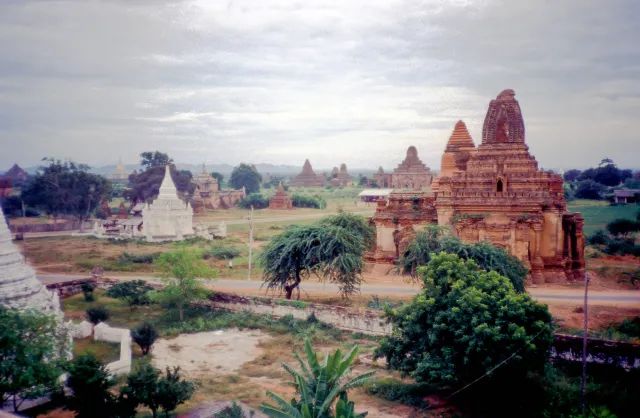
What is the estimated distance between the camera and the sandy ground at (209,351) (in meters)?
18.2

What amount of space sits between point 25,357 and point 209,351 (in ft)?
27.5

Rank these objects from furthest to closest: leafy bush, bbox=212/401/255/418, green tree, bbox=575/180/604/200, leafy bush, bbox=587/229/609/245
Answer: green tree, bbox=575/180/604/200 < leafy bush, bbox=587/229/609/245 < leafy bush, bbox=212/401/255/418

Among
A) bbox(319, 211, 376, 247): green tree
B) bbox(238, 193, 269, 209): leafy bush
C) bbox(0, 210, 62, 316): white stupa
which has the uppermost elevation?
bbox(238, 193, 269, 209): leafy bush

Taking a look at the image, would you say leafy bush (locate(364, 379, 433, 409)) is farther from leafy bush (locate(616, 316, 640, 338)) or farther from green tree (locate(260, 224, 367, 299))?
leafy bush (locate(616, 316, 640, 338))

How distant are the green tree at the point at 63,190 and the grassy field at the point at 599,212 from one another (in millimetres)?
53535

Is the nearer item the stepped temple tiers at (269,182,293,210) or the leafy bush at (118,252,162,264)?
the leafy bush at (118,252,162,264)

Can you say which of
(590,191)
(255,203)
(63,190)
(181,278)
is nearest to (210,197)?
(255,203)

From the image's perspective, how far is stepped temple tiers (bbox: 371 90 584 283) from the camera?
2986 centimetres

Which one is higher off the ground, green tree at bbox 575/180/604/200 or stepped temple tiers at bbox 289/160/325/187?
stepped temple tiers at bbox 289/160/325/187

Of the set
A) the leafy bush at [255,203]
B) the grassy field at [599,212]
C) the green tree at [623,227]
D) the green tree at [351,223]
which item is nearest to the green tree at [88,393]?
the green tree at [351,223]

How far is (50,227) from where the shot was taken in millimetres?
56281

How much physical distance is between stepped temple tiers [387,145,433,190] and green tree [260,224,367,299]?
70.1 metres

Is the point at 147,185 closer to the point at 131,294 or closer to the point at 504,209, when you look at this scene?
the point at 131,294

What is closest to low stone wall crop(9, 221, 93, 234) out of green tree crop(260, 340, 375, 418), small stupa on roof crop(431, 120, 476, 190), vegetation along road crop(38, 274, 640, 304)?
vegetation along road crop(38, 274, 640, 304)
